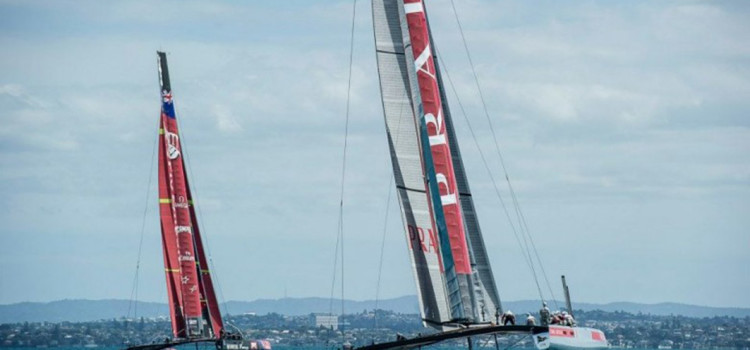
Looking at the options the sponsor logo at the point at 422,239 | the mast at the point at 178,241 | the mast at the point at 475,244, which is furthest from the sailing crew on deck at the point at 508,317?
the mast at the point at 178,241

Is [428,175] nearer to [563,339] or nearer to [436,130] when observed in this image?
[436,130]

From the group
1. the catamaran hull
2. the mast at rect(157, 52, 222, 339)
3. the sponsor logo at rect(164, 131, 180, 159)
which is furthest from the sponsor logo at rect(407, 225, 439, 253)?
the sponsor logo at rect(164, 131, 180, 159)

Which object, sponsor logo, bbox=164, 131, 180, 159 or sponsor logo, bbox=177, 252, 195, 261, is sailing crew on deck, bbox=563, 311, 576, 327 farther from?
sponsor logo, bbox=164, 131, 180, 159

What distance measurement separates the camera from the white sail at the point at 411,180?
146 feet

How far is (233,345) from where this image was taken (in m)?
54.7

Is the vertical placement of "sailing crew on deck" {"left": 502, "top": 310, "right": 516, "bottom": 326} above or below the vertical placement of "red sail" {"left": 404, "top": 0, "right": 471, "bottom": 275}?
below

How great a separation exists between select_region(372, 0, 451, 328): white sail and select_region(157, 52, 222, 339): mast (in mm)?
15151

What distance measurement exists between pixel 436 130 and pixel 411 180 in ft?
7.21

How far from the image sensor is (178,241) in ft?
191

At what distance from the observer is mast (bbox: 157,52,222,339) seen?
58094mm

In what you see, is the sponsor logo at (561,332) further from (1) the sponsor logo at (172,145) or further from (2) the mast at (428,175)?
(1) the sponsor logo at (172,145)

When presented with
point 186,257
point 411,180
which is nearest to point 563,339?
point 411,180

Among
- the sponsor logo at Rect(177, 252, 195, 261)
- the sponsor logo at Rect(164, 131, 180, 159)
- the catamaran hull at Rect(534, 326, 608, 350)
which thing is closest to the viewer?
the catamaran hull at Rect(534, 326, 608, 350)

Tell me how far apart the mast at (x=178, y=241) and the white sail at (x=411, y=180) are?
15.2 metres
